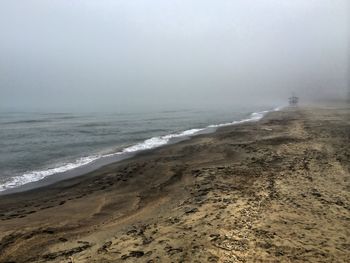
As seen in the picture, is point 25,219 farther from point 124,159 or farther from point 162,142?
point 162,142

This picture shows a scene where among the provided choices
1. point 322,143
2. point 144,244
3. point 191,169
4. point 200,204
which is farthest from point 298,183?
point 322,143

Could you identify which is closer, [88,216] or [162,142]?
[88,216]

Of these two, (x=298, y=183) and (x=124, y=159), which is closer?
(x=298, y=183)

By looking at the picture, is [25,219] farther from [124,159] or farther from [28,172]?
[124,159]

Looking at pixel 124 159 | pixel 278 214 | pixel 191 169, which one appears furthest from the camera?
pixel 124 159

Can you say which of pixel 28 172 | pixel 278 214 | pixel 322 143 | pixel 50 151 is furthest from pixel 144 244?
pixel 50 151

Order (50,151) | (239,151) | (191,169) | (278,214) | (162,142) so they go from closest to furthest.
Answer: (278,214) < (191,169) < (239,151) < (50,151) < (162,142)

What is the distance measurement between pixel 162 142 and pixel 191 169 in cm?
1354

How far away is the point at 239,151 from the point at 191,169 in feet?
17.8

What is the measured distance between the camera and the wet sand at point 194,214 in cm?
711

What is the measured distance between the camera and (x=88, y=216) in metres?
10.5

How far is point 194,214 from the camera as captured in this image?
941 centimetres

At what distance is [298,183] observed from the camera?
12.0m

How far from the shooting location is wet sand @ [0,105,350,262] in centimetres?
711
